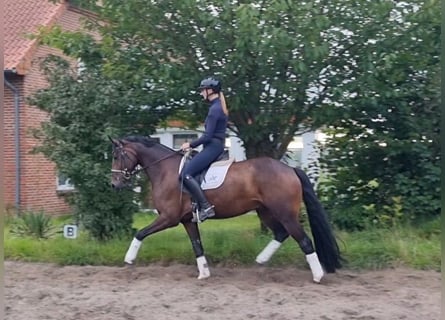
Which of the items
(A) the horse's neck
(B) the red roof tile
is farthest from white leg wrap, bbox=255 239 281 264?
(B) the red roof tile

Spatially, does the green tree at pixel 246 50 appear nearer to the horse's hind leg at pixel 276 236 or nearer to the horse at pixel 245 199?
the horse at pixel 245 199

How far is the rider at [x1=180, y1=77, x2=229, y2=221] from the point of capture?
9.59 m

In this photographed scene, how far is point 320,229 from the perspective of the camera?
9891mm

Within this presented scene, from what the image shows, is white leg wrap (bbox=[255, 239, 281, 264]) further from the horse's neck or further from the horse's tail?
the horse's neck

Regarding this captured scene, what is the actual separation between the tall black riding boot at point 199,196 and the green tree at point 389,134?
9.22 ft

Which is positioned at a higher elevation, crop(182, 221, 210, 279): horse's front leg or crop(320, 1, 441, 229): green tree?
crop(320, 1, 441, 229): green tree

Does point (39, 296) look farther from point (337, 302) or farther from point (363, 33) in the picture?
point (363, 33)

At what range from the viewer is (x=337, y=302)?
8.48m

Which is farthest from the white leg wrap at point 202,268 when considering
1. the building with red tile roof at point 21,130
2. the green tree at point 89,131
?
the building with red tile roof at point 21,130

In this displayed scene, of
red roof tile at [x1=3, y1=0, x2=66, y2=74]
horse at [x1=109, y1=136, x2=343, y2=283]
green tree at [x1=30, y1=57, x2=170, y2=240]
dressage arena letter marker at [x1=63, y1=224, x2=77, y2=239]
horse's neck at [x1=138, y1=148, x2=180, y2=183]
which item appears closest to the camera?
horse at [x1=109, y1=136, x2=343, y2=283]

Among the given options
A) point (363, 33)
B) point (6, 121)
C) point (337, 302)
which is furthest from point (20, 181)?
point (337, 302)

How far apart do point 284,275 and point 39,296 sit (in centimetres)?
323

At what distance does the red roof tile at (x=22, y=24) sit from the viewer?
18766mm

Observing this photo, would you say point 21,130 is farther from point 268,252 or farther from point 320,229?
point 320,229
